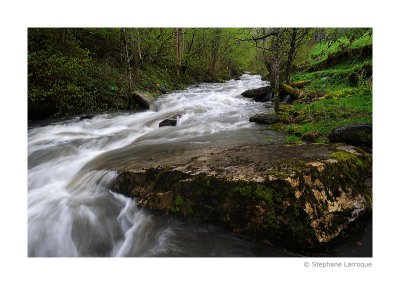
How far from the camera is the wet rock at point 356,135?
3.62m

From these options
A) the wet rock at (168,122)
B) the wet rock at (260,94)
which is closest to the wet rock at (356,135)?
the wet rock at (168,122)

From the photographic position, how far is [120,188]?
3516 millimetres

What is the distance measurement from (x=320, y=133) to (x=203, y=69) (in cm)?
1254

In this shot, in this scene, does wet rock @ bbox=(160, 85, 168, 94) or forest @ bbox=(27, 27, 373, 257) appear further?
wet rock @ bbox=(160, 85, 168, 94)

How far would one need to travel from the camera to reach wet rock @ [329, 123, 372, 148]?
362 cm

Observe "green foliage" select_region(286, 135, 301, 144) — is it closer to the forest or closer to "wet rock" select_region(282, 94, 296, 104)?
the forest

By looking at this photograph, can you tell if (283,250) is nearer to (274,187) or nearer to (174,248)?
(274,187)

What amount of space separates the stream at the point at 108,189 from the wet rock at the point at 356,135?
924mm

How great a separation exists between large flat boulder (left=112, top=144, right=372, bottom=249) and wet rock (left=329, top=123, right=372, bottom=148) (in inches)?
11.7

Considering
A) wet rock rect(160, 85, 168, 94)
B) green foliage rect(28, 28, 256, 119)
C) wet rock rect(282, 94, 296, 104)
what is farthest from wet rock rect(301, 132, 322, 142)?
wet rock rect(160, 85, 168, 94)

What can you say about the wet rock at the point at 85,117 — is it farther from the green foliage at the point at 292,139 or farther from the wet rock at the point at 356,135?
the wet rock at the point at 356,135

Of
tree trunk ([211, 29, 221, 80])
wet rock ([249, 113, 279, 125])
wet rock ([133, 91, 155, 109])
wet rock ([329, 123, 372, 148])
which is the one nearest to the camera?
wet rock ([329, 123, 372, 148])

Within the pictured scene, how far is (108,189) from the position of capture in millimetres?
3604
